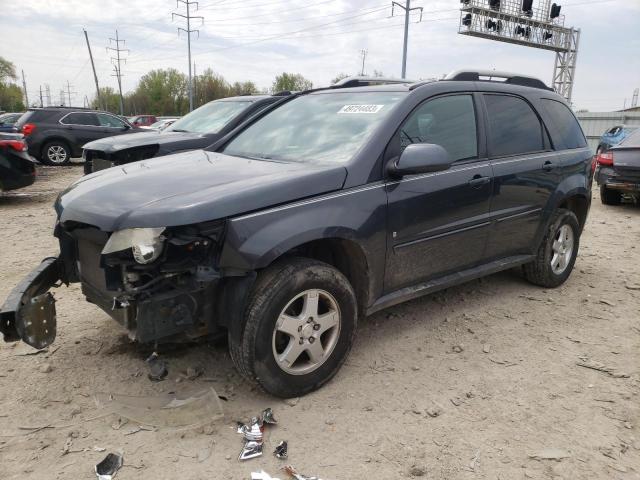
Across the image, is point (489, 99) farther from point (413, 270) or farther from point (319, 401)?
point (319, 401)

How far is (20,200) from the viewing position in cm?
940

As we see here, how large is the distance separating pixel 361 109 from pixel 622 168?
24.3 feet

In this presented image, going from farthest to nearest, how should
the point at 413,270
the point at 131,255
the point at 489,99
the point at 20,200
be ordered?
the point at 20,200 → the point at 489,99 → the point at 413,270 → the point at 131,255

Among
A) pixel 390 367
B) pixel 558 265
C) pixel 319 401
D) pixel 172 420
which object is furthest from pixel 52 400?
pixel 558 265

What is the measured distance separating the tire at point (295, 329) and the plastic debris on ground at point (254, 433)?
17 cm

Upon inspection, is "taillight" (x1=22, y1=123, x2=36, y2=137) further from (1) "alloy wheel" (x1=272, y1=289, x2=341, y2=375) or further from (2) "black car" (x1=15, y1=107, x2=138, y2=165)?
(1) "alloy wheel" (x1=272, y1=289, x2=341, y2=375)

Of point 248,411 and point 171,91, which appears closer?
point 248,411

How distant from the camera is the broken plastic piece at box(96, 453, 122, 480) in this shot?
7.63 feet

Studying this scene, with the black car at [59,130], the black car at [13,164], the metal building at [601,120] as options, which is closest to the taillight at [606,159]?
the black car at [13,164]

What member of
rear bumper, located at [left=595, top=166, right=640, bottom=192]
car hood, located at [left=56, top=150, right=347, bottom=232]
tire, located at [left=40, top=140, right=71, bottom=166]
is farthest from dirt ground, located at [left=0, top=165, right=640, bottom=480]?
tire, located at [left=40, top=140, right=71, bottom=166]

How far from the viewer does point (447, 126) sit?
12.2 ft

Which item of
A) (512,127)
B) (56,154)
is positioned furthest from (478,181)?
(56,154)

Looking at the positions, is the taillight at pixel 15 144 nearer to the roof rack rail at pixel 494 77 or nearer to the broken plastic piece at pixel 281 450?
the roof rack rail at pixel 494 77

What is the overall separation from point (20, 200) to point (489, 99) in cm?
862
